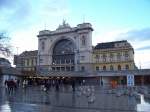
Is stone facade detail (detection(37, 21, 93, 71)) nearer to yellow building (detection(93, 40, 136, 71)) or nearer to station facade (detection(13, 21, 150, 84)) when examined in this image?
station facade (detection(13, 21, 150, 84))

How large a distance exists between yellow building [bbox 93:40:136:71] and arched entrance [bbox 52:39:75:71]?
419 inches

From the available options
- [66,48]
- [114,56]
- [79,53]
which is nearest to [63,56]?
[66,48]

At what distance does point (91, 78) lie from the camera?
91.1m

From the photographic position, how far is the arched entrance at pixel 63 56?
116562mm

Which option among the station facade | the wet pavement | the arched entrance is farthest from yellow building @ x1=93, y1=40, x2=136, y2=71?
the wet pavement

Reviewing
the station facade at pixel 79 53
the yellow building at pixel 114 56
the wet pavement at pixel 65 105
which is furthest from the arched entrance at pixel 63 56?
the wet pavement at pixel 65 105

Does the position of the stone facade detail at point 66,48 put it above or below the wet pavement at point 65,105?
above

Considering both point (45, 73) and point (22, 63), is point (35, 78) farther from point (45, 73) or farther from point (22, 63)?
point (22, 63)

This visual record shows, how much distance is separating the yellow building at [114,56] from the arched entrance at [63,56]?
10.6 meters

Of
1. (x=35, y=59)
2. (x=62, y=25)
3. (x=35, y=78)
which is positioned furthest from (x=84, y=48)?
(x=35, y=78)

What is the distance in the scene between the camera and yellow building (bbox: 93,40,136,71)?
105m

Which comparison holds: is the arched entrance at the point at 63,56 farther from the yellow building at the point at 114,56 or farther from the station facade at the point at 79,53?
the yellow building at the point at 114,56

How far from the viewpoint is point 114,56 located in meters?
109

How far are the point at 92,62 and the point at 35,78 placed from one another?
3831cm
